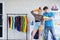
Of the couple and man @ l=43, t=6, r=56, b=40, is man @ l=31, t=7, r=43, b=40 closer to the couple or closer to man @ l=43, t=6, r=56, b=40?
the couple

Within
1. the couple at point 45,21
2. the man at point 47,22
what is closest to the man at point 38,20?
the couple at point 45,21

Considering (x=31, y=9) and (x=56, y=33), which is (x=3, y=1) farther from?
(x=56, y=33)

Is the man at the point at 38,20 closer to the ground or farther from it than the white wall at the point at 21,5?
closer to the ground

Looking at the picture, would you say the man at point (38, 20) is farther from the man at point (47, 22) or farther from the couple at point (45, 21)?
the man at point (47, 22)

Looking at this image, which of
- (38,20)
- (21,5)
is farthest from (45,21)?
(21,5)

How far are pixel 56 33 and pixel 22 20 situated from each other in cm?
127

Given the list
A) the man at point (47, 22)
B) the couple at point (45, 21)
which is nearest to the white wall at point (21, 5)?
the couple at point (45, 21)

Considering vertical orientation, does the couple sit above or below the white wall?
below

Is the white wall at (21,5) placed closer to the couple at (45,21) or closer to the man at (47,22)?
the couple at (45,21)

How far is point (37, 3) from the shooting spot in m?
6.21

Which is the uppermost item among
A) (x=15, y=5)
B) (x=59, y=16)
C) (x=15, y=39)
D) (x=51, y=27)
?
(x=15, y=5)

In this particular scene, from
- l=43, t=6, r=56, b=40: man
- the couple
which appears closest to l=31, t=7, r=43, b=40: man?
the couple

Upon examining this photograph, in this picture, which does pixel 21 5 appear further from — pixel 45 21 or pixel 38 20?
pixel 45 21

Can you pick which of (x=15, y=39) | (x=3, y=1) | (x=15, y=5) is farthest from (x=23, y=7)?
(x=15, y=39)
